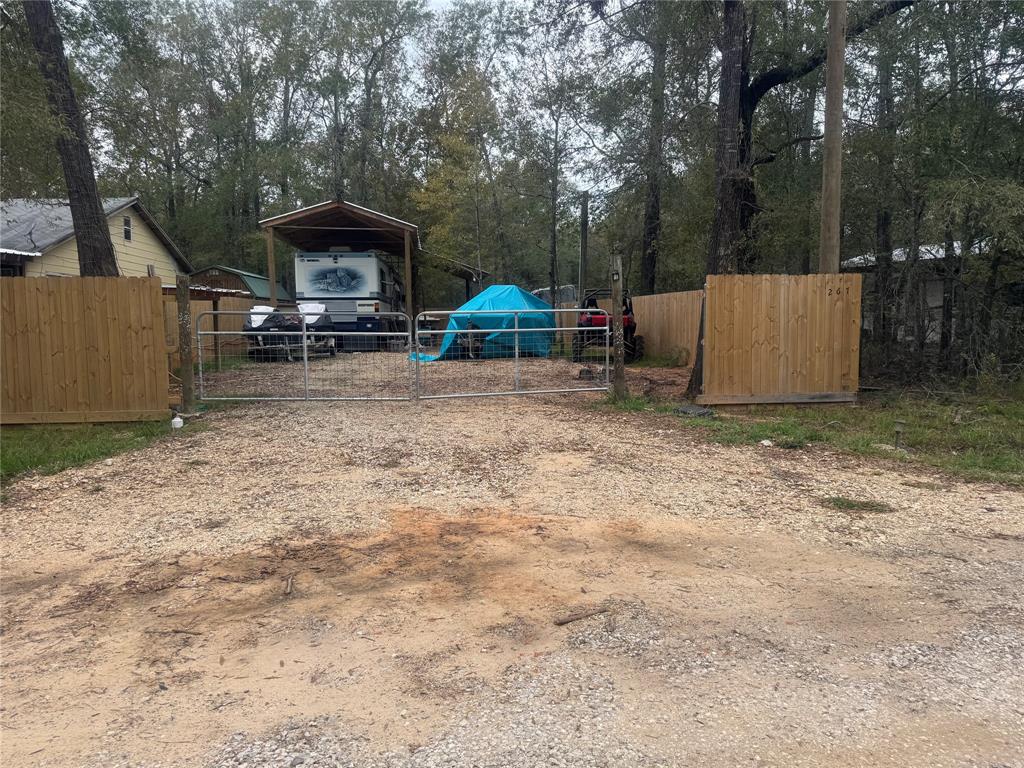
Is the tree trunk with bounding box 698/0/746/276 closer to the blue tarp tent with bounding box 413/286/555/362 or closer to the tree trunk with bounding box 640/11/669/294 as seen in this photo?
the tree trunk with bounding box 640/11/669/294

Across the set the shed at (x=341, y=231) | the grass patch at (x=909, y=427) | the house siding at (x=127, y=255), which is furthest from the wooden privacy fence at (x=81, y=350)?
the shed at (x=341, y=231)

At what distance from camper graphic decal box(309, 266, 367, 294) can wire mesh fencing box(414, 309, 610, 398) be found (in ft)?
18.7

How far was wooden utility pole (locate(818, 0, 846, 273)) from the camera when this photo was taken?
9688 mm

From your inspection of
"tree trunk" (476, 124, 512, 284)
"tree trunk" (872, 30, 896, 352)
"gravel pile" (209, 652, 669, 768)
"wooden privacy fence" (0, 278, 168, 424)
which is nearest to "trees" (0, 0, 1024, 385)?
"tree trunk" (872, 30, 896, 352)

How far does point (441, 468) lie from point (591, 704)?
13.5 feet

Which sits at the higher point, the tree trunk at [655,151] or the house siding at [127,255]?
the tree trunk at [655,151]

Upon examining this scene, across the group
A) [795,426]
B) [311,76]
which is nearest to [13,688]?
[795,426]

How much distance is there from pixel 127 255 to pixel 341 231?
744cm

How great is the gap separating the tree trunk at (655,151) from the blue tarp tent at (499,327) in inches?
165

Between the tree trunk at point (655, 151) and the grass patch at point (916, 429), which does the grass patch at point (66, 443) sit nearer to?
the grass patch at point (916, 429)

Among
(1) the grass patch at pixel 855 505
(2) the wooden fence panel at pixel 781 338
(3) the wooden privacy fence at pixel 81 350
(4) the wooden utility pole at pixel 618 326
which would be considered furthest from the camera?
(4) the wooden utility pole at pixel 618 326

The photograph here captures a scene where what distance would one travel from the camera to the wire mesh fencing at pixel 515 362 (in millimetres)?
11148

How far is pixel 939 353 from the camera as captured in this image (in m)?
11.4

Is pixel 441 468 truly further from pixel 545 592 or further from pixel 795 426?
pixel 795 426
